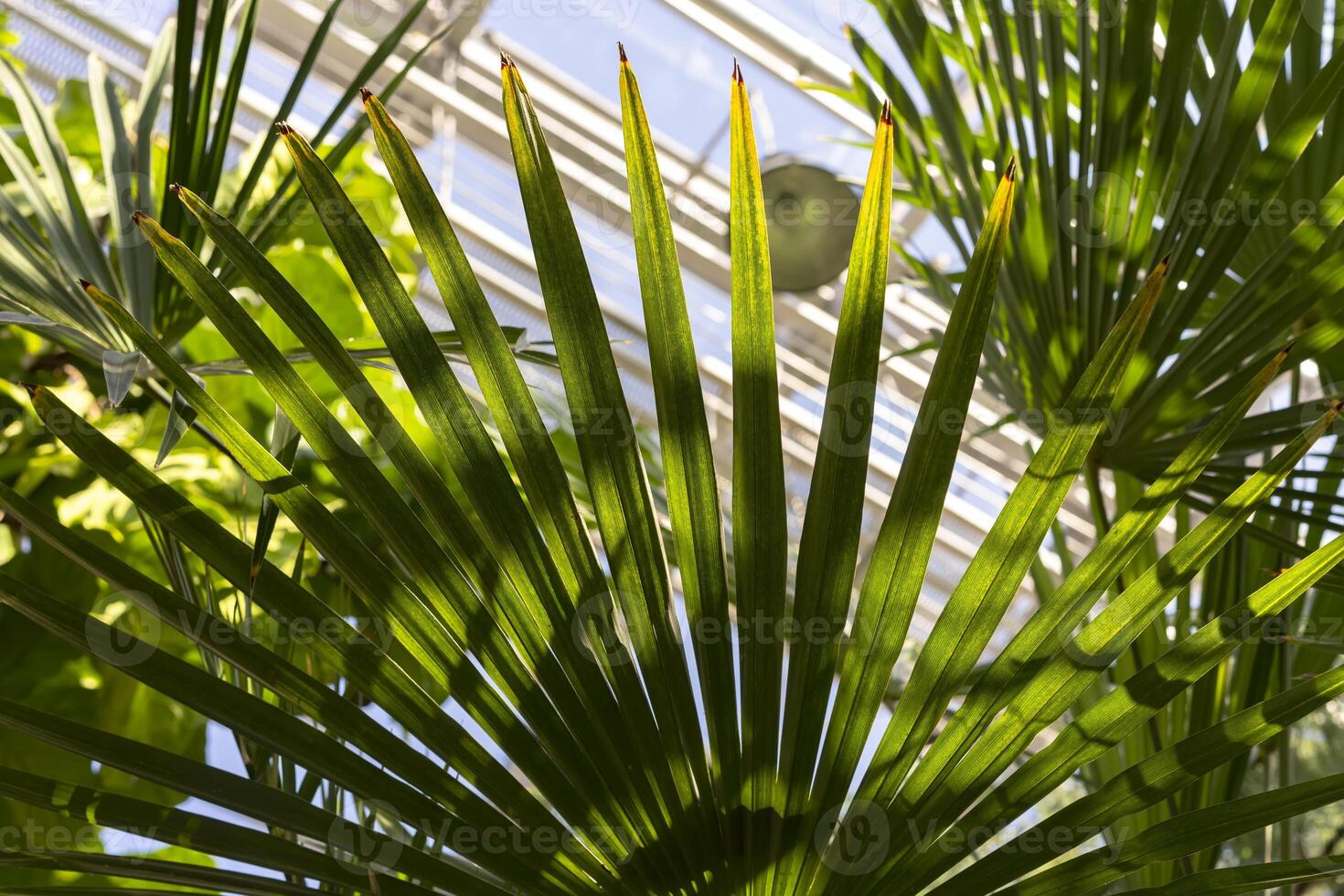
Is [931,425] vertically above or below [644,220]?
below

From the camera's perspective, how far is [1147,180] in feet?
5.05

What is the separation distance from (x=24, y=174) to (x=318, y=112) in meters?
5.01

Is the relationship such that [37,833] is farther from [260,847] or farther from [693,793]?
[693,793]

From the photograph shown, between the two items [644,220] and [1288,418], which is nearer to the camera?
[644,220]

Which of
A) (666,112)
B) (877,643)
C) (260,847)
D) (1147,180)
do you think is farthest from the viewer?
(666,112)

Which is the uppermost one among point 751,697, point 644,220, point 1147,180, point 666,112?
point 666,112

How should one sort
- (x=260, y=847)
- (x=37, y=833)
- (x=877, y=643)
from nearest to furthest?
(x=260, y=847) → (x=877, y=643) → (x=37, y=833)

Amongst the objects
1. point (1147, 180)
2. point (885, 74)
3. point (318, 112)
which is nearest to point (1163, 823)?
point (1147, 180)

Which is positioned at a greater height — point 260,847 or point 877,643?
point 877,643

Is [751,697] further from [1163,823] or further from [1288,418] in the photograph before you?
[1288,418]

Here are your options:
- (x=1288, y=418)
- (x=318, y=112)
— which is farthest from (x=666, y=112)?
(x=1288, y=418)

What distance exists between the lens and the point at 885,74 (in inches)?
70.6

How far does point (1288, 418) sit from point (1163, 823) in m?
0.83

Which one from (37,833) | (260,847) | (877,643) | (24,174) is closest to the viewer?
(260,847)
